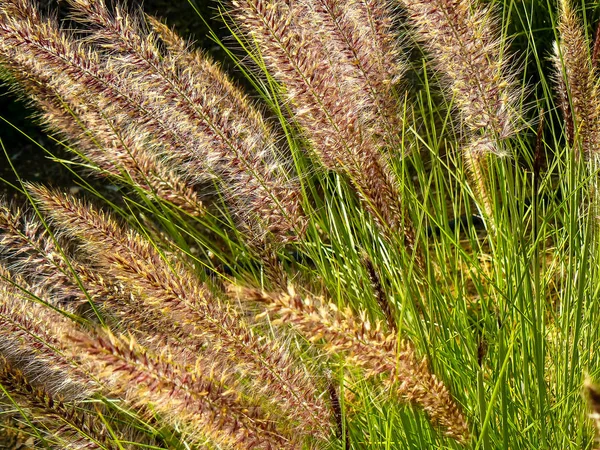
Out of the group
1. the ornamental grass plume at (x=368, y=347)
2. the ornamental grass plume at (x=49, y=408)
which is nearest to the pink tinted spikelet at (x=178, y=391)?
→ the ornamental grass plume at (x=368, y=347)

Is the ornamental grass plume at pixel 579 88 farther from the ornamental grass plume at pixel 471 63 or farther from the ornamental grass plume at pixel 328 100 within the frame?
the ornamental grass plume at pixel 328 100

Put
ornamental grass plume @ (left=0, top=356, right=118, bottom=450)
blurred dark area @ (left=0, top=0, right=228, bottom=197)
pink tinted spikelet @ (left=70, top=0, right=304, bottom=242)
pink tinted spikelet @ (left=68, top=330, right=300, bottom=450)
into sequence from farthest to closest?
blurred dark area @ (left=0, top=0, right=228, bottom=197) → pink tinted spikelet @ (left=70, top=0, right=304, bottom=242) → ornamental grass plume @ (left=0, top=356, right=118, bottom=450) → pink tinted spikelet @ (left=68, top=330, right=300, bottom=450)

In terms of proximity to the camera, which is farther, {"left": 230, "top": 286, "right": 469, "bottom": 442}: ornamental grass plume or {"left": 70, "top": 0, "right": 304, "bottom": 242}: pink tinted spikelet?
{"left": 70, "top": 0, "right": 304, "bottom": 242}: pink tinted spikelet

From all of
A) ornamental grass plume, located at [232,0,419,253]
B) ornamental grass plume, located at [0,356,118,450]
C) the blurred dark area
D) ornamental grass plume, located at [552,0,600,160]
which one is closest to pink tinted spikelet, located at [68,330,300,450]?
ornamental grass plume, located at [0,356,118,450]

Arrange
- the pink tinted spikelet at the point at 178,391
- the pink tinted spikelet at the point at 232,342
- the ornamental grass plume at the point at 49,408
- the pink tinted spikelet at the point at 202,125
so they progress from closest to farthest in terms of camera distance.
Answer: the pink tinted spikelet at the point at 178,391
the pink tinted spikelet at the point at 232,342
the ornamental grass plume at the point at 49,408
the pink tinted spikelet at the point at 202,125

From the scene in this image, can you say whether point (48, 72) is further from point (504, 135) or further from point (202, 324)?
point (504, 135)

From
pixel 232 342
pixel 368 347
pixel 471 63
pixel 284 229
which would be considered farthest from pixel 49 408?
pixel 471 63

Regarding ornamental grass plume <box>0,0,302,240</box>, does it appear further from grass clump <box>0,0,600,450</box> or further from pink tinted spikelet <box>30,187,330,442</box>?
pink tinted spikelet <box>30,187,330,442</box>

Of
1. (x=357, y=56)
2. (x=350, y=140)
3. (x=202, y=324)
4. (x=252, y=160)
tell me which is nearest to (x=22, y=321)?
(x=202, y=324)
